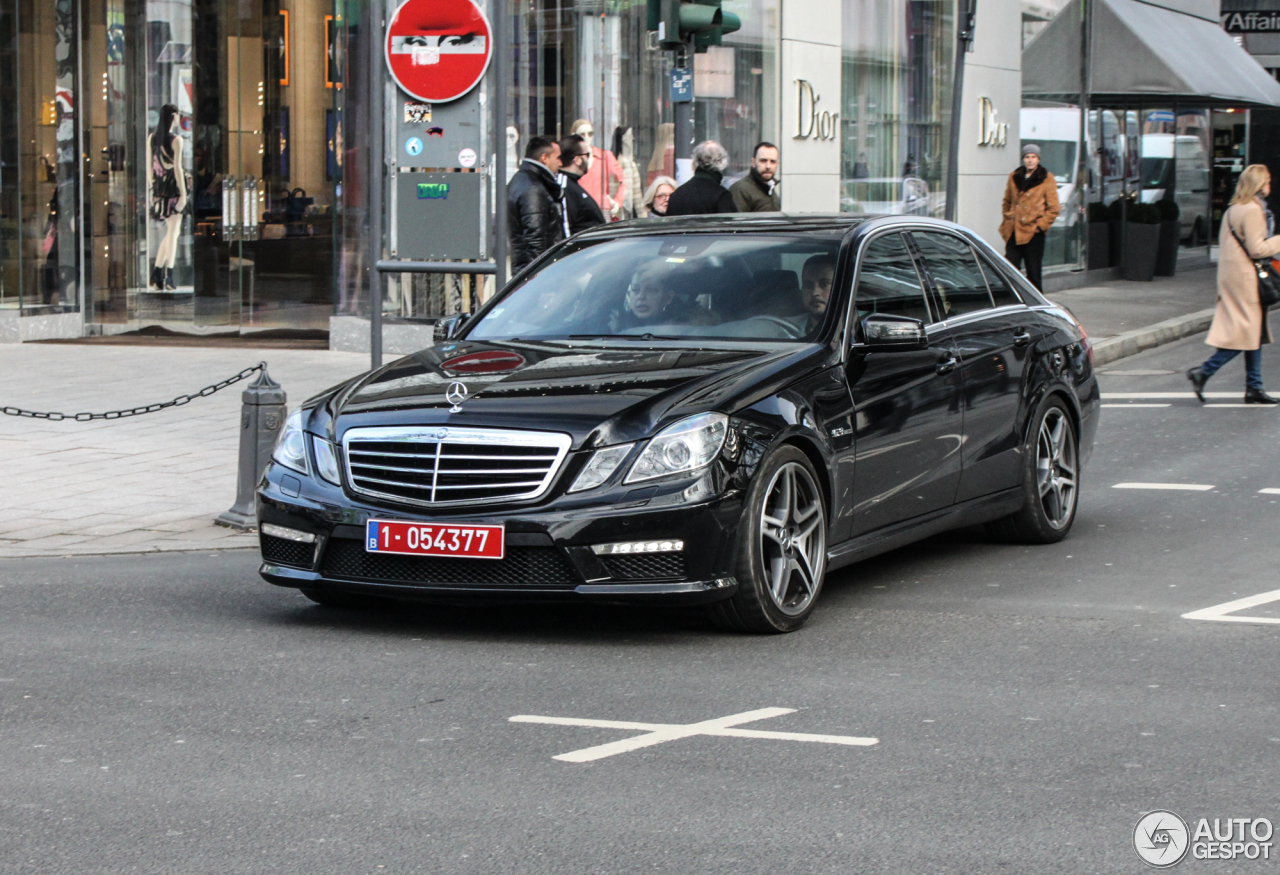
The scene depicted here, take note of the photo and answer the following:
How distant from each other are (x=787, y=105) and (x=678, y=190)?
744cm

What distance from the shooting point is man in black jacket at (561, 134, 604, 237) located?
12.7 metres

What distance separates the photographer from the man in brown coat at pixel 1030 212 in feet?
68.6

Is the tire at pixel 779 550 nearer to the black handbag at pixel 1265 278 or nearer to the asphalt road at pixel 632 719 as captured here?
the asphalt road at pixel 632 719

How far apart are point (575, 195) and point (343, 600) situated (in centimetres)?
608

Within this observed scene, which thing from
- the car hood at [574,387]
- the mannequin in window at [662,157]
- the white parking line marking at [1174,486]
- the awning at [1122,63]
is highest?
the awning at [1122,63]

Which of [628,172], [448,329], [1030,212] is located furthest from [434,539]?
[1030,212]

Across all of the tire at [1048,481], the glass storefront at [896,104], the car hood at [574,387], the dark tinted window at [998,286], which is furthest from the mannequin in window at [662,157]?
the car hood at [574,387]

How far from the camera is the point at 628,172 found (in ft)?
62.3

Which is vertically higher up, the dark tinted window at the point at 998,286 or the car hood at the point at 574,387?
the dark tinted window at the point at 998,286

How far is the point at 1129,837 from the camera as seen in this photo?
4.32 metres

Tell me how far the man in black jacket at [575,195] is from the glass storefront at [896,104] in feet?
30.5

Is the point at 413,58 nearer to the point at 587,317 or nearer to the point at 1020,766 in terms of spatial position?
the point at 587,317

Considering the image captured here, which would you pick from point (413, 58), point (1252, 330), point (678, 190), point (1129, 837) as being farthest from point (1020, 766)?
point (1252, 330)

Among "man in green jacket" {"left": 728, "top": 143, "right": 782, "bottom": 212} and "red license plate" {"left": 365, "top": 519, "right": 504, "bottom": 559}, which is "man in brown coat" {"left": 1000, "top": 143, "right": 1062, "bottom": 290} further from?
"red license plate" {"left": 365, "top": 519, "right": 504, "bottom": 559}
